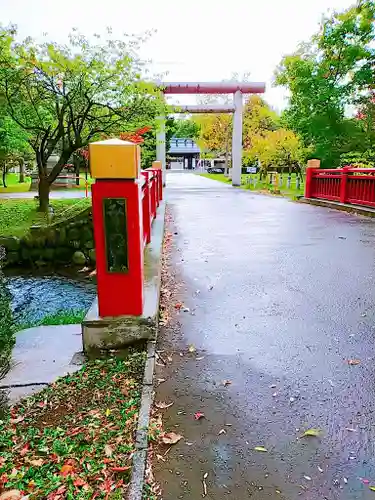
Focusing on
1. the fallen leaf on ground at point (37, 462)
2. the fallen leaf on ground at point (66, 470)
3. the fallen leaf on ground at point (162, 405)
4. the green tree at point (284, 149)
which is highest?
the green tree at point (284, 149)

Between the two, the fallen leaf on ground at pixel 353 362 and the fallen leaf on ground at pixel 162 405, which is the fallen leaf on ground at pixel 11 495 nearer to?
the fallen leaf on ground at pixel 162 405

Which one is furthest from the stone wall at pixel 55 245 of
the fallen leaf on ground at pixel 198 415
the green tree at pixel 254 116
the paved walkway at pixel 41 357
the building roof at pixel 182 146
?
the building roof at pixel 182 146

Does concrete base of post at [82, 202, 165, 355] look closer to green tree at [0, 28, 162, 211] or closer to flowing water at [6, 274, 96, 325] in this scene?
flowing water at [6, 274, 96, 325]

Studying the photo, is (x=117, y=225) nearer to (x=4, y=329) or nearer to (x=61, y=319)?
(x=4, y=329)

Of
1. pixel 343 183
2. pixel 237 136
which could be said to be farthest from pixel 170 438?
pixel 237 136

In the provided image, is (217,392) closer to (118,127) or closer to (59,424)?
(59,424)

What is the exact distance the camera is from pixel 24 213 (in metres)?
12.8

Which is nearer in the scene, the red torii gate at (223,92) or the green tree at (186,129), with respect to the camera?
the red torii gate at (223,92)

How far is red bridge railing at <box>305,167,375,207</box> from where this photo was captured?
11232 mm

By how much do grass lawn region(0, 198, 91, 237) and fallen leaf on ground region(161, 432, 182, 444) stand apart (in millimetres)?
8931

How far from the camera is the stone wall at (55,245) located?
32.7 feet

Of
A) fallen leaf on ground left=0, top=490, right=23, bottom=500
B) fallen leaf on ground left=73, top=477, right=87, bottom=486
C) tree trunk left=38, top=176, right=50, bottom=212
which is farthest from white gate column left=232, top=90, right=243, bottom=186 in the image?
fallen leaf on ground left=0, top=490, right=23, bottom=500

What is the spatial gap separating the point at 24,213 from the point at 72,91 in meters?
4.21

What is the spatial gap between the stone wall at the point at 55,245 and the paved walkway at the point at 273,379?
467 centimetres
